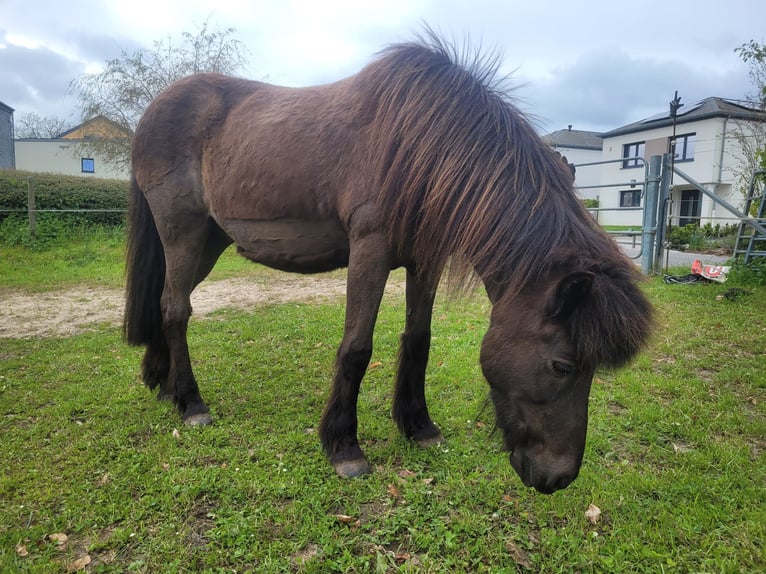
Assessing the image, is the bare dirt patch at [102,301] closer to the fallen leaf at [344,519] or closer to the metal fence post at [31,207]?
the metal fence post at [31,207]

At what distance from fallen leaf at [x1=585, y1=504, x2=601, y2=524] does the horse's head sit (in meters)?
0.46

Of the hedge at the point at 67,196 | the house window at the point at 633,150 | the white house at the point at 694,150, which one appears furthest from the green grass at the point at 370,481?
the house window at the point at 633,150

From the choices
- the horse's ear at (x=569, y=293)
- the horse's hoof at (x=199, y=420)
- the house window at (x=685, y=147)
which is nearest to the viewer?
the horse's ear at (x=569, y=293)

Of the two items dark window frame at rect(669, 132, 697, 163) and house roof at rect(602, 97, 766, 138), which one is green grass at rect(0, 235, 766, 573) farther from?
dark window frame at rect(669, 132, 697, 163)

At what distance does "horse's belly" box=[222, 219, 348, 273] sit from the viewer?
2676 millimetres

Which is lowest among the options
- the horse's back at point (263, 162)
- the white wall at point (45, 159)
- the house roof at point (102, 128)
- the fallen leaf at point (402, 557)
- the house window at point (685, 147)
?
the fallen leaf at point (402, 557)

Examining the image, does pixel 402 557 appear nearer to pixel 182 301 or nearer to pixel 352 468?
pixel 352 468

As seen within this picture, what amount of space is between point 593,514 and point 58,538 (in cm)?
→ 242

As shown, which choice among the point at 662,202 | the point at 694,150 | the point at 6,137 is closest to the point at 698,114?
the point at 694,150

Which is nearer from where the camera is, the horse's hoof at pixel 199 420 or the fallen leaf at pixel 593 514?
the fallen leaf at pixel 593 514

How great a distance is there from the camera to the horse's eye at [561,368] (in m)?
1.78

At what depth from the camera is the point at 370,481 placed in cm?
244

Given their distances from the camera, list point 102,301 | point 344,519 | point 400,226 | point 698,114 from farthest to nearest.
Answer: point 698,114 → point 102,301 → point 400,226 → point 344,519

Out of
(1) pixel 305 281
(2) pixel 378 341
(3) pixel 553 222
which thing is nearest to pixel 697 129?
(1) pixel 305 281
